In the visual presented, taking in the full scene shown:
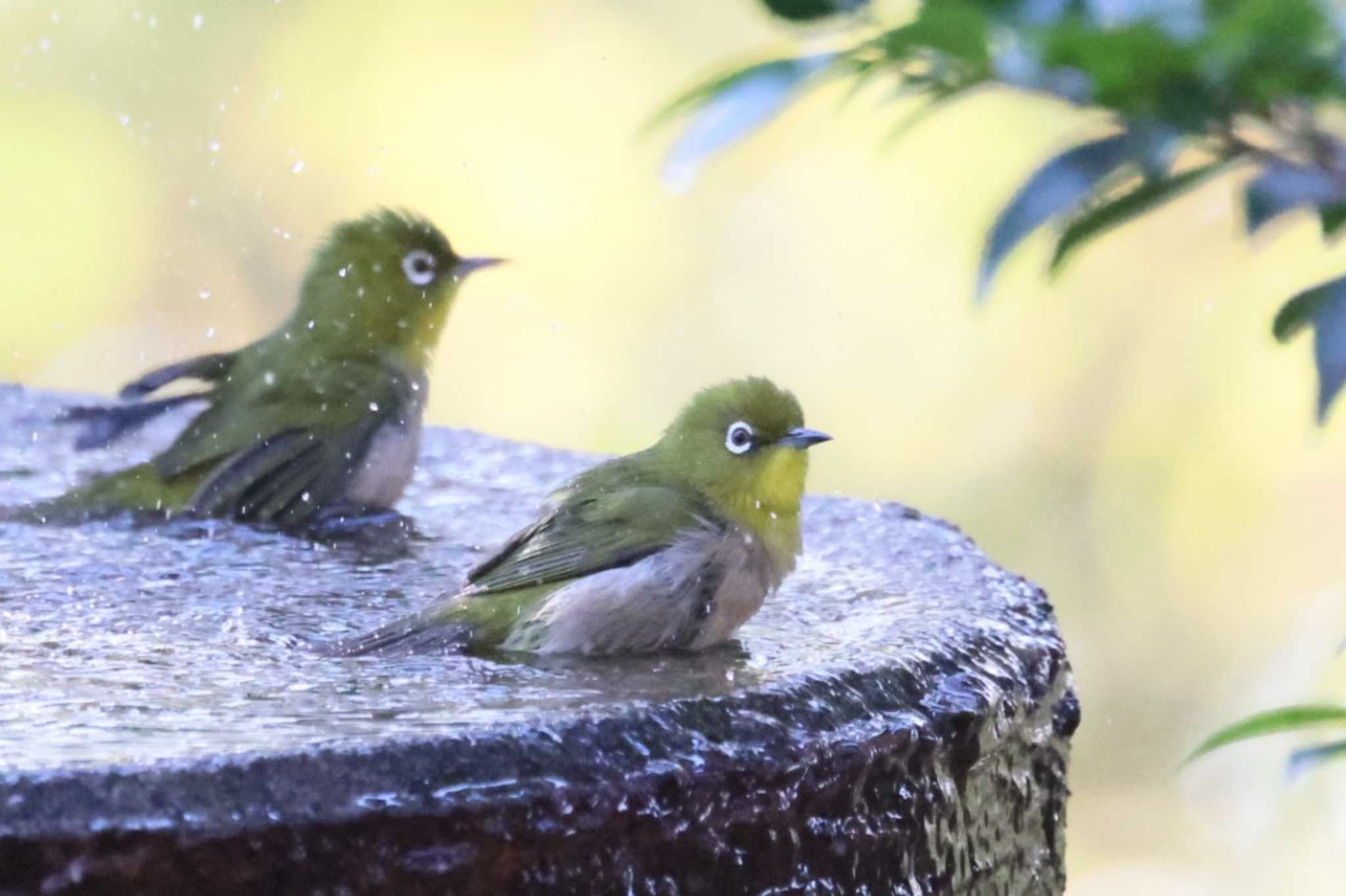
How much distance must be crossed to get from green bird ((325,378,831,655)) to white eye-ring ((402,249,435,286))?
1.25 m

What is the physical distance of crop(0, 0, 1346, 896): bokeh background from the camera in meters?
7.45

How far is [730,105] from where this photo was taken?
1.15 m

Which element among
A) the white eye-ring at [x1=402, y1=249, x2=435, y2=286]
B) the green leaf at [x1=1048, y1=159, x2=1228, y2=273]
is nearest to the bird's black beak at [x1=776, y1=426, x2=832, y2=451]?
the white eye-ring at [x1=402, y1=249, x2=435, y2=286]

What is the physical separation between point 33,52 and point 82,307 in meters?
1.30

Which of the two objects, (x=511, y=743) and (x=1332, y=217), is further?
(x=511, y=743)

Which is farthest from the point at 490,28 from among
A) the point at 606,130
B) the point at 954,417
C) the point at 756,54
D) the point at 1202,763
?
the point at 756,54

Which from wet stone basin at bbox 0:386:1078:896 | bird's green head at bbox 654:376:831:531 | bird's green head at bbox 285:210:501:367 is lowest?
wet stone basin at bbox 0:386:1078:896

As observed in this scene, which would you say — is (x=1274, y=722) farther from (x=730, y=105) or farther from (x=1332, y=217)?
(x=730, y=105)

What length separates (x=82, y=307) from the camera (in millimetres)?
8773

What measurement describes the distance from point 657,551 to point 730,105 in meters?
1.63

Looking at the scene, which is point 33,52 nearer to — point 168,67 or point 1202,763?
point 168,67

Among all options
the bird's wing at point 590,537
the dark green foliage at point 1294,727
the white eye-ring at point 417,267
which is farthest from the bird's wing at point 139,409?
the dark green foliage at point 1294,727

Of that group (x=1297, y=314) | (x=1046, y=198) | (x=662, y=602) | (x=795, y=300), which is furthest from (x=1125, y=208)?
(x=795, y=300)

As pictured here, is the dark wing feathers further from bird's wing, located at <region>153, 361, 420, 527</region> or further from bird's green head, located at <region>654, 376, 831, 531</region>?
bird's green head, located at <region>654, 376, 831, 531</region>
